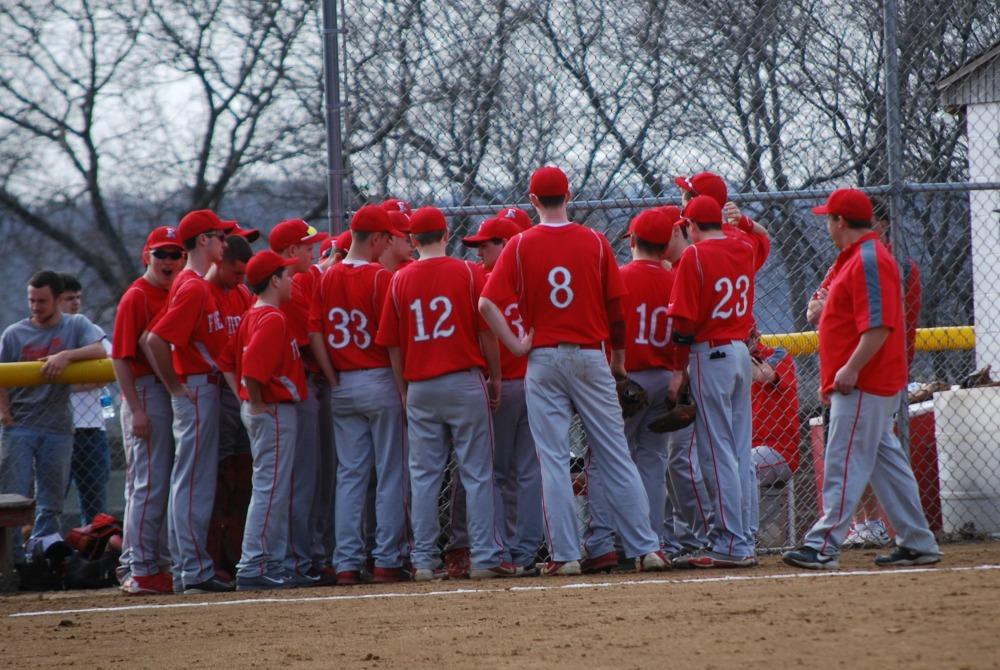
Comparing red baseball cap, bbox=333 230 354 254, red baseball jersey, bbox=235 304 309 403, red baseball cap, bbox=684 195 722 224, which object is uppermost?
red baseball cap, bbox=684 195 722 224

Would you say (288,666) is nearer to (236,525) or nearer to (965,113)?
(236,525)

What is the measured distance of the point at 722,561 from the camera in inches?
253

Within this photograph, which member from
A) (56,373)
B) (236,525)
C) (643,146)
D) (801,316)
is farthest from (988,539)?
(56,373)

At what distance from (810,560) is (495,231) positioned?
7.74 feet

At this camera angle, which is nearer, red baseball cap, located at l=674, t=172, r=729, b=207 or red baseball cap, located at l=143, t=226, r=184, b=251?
red baseball cap, located at l=674, t=172, r=729, b=207

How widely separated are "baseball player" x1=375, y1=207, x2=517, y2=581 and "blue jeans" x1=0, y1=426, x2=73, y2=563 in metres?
2.56

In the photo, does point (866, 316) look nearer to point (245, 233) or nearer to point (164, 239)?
point (245, 233)

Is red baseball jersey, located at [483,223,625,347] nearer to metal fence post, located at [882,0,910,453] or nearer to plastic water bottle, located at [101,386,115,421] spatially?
metal fence post, located at [882,0,910,453]

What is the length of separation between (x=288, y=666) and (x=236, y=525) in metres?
2.89

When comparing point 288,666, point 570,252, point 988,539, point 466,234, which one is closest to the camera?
point 288,666

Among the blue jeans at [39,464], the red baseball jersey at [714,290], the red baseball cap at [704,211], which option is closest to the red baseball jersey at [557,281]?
the red baseball jersey at [714,290]

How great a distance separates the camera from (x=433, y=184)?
7.78 meters

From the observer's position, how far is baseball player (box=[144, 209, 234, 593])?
6637mm

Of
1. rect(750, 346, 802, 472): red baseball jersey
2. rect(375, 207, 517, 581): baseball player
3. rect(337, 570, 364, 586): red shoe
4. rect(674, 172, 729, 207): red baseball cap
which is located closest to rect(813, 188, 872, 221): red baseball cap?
rect(674, 172, 729, 207): red baseball cap
